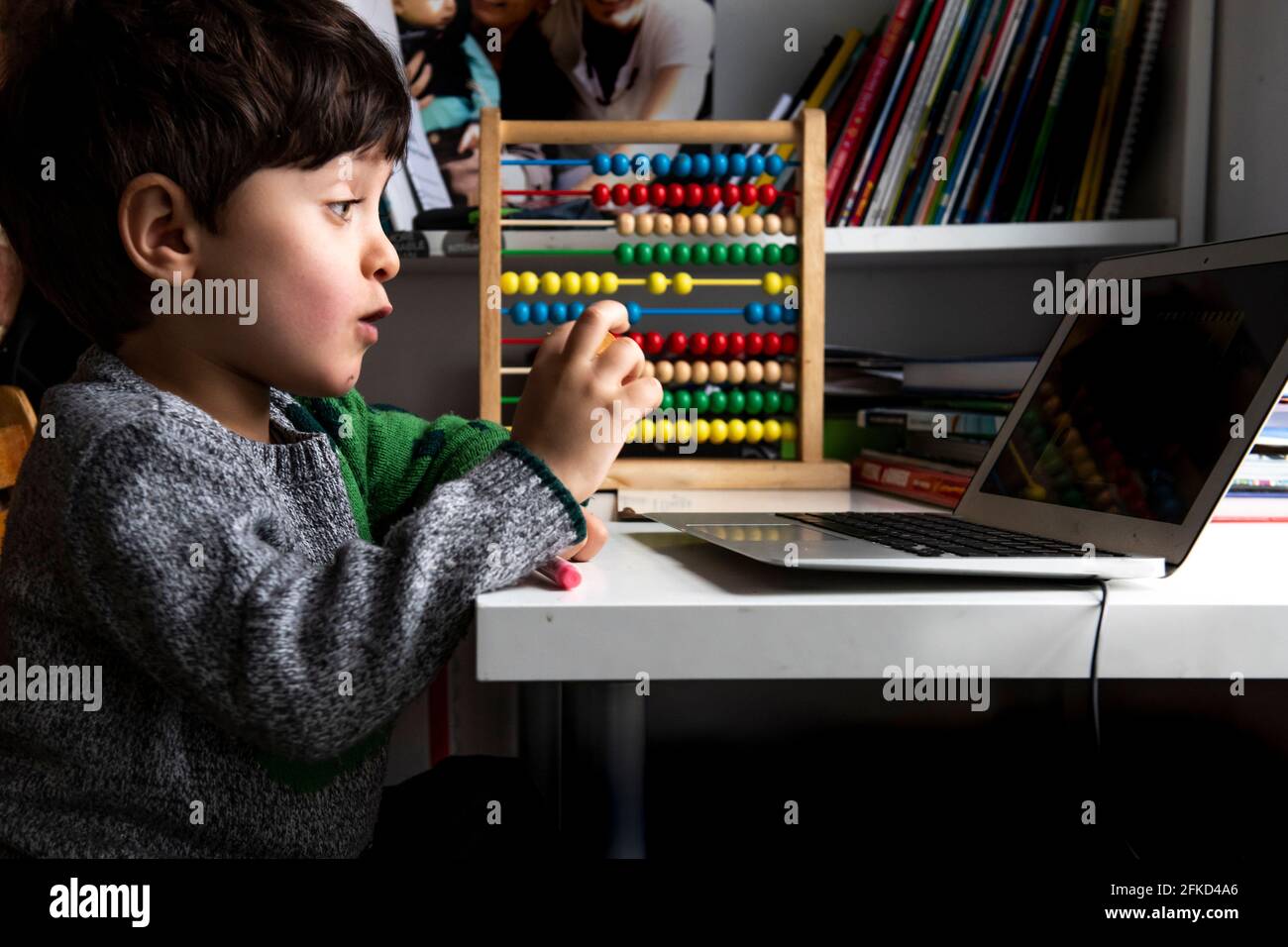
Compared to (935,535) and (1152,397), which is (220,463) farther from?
(1152,397)

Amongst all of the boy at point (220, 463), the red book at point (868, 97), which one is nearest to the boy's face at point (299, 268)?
the boy at point (220, 463)

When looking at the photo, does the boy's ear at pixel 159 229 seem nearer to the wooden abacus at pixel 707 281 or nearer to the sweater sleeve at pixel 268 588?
the sweater sleeve at pixel 268 588

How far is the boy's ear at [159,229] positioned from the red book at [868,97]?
92 cm

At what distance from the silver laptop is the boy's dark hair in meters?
0.41

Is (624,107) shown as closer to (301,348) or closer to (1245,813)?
(301,348)

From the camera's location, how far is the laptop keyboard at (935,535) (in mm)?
650

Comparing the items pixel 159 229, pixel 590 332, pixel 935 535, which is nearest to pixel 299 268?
pixel 159 229

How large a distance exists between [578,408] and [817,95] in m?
0.96

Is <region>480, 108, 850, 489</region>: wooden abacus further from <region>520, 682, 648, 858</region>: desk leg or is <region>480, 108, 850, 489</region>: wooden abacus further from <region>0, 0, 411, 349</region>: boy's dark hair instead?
<region>0, 0, 411, 349</region>: boy's dark hair

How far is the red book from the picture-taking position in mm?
1454

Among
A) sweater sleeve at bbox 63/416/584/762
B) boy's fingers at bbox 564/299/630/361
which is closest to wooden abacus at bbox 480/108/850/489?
boy's fingers at bbox 564/299/630/361
